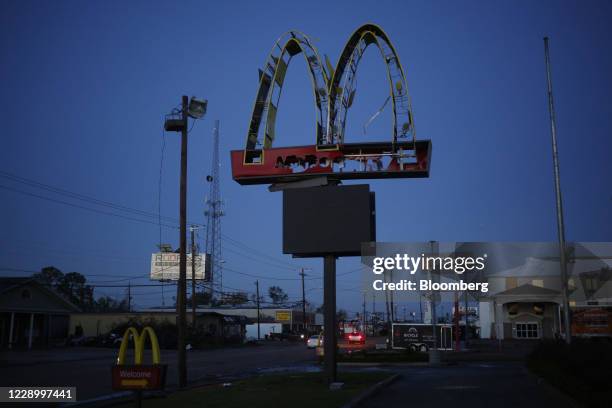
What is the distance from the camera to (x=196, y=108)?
24797 millimetres

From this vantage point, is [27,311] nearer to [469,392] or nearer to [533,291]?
[533,291]

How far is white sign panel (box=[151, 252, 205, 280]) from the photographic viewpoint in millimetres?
92500

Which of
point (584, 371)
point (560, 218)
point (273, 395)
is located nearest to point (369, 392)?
point (273, 395)

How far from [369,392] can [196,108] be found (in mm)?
13078

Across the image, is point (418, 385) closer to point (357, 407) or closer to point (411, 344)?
point (357, 407)

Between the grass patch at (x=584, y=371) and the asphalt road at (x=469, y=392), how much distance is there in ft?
1.33

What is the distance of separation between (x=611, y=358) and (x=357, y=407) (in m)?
5.70

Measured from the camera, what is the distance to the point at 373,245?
68.7 ft

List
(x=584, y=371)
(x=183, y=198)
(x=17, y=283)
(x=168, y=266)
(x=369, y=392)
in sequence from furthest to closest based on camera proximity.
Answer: (x=168, y=266) < (x=17, y=283) < (x=183, y=198) < (x=369, y=392) < (x=584, y=371)

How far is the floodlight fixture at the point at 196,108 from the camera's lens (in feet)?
81.0

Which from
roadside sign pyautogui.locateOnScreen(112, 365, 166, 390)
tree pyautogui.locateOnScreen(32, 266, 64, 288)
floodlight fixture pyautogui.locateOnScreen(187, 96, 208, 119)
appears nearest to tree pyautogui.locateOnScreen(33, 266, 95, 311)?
tree pyautogui.locateOnScreen(32, 266, 64, 288)

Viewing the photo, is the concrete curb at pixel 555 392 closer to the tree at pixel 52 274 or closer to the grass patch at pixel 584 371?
the grass patch at pixel 584 371

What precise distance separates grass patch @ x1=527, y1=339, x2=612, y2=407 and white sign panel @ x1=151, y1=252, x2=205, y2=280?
247ft

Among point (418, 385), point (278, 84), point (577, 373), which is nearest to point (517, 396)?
point (577, 373)
